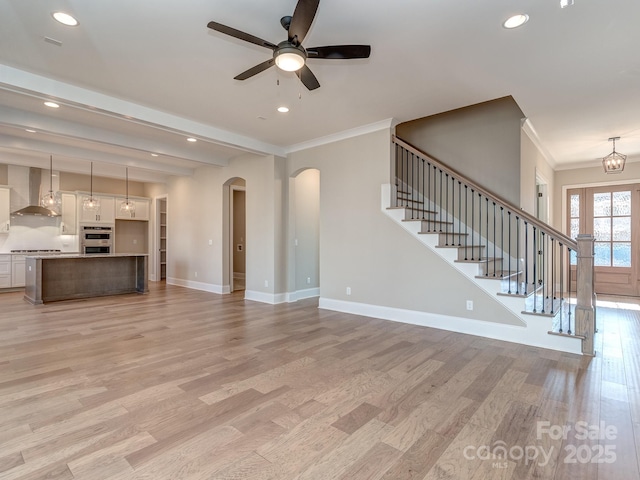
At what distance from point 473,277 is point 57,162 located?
28.4ft

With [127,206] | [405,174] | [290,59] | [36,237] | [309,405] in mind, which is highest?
[290,59]

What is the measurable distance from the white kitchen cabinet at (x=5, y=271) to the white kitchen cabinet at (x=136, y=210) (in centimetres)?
248

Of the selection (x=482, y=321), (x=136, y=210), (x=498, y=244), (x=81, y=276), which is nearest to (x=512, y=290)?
(x=482, y=321)

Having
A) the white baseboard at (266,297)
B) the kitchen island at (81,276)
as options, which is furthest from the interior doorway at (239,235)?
the white baseboard at (266,297)

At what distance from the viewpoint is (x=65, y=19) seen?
105 inches

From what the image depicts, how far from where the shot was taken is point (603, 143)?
5.98 m

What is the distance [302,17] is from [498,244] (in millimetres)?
4224

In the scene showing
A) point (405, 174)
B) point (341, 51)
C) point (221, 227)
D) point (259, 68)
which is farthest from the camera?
point (221, 227)

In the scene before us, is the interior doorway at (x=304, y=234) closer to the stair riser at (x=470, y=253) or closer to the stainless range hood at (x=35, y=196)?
the stair riser at (x=470, y=253)

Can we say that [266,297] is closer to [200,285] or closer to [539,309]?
[200,285]

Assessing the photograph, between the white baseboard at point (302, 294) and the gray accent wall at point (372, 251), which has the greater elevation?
the gray accent wall at point (372, 251)

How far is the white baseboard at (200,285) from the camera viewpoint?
7504 millimetres

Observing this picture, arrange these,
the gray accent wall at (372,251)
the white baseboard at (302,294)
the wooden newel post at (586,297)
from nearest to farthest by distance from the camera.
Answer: the wooden newel post at (586,297) → the gray accent wall at (372,251) → the white baseboard at (302,294)

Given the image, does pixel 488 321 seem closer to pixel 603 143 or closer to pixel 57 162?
pixel 603 143
